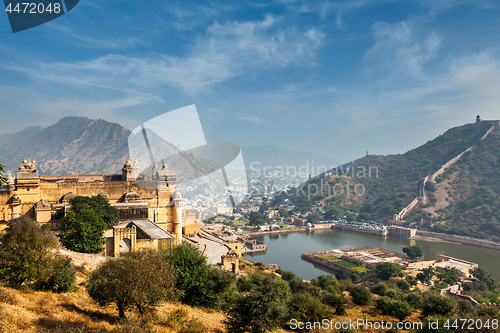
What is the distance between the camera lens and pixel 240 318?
6.22 metres

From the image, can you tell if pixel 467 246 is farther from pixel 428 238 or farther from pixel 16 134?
pixel 16 134

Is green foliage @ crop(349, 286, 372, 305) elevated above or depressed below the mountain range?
below

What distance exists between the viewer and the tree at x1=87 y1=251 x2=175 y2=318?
514 cm

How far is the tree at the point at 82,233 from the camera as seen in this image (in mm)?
10031

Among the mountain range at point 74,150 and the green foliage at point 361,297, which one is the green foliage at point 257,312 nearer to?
the green foliage at point 361,297

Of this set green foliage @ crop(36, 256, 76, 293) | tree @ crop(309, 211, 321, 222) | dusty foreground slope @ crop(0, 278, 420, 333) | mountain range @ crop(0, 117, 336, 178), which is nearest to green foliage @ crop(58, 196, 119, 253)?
dusty foreground slope @ crop(0, 278, 420, 333)

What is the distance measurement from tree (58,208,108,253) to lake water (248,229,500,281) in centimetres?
2063

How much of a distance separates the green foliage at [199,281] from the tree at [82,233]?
12.0 feet

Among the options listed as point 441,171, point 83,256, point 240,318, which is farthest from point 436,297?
point 441,171

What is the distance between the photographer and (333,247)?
132ft

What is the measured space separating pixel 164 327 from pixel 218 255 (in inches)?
398

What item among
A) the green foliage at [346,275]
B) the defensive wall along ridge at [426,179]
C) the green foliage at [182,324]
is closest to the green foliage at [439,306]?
the green foliage at [182,324]

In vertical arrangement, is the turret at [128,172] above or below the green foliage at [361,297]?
above

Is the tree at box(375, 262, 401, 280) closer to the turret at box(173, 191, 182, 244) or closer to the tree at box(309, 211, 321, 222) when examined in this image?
the turret at box(173, 191, 182, 244)
